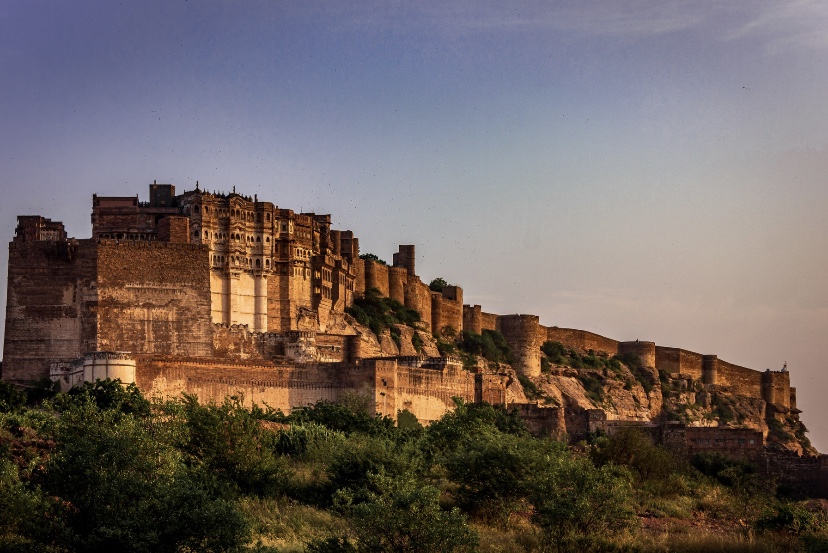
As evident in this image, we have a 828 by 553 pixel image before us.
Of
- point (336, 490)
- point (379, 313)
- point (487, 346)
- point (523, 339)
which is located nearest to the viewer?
point (336, 490)

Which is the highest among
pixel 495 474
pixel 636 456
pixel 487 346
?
pixel 487 346

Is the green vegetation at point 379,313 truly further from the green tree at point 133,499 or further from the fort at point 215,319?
the green tree at point 133,499

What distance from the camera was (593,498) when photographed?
32688mm

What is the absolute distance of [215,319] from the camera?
5647 cm

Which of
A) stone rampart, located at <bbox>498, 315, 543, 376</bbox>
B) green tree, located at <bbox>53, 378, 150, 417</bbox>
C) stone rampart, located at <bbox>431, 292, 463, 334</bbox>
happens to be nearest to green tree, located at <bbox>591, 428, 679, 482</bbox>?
green tree, located at <bbox>53, 378, 150, 417</bbox>

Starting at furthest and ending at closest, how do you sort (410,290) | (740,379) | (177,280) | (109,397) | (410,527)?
(740,379)
(410,290)
(177,280)
(109,397)
(410,527)

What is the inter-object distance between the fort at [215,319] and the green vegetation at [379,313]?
4.70ft

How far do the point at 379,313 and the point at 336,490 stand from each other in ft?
105

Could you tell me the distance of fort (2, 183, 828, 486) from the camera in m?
50.9

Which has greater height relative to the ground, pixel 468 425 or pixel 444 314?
pixel 444 314

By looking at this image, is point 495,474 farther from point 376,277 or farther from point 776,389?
point 776,389

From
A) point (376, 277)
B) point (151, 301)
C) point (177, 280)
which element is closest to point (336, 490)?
point (151, 301)

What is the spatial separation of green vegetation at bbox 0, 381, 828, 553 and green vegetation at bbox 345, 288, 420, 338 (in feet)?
57.3

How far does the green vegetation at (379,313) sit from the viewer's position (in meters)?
65.2
